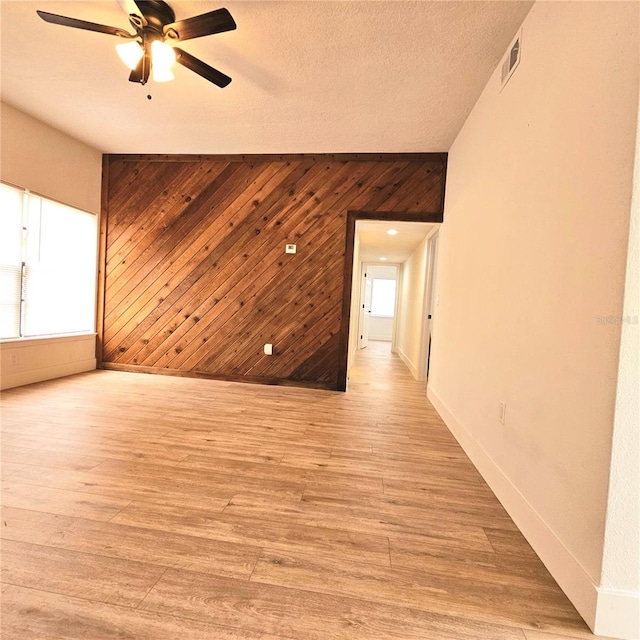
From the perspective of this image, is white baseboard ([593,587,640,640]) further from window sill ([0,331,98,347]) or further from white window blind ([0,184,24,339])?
white window blind ([0,184,24,339])

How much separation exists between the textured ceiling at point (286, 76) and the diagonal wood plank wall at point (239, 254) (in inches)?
12.4

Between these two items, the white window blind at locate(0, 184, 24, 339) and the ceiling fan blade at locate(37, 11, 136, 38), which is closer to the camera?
the ceiling fan blade at locate(37, 11, 136, 38)

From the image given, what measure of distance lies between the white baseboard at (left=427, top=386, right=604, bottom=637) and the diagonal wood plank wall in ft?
7.16

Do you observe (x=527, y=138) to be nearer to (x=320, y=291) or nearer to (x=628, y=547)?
(x=628, y=547)

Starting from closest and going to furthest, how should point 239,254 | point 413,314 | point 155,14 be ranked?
point 155,14 < point 239,254 < point 413,314

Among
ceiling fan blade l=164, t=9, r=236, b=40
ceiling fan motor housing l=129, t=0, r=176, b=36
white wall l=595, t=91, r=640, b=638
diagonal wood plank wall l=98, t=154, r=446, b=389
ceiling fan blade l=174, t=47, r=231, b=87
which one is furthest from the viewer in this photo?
diagonal wood plank wall l=98, t=154, r=446, b=389

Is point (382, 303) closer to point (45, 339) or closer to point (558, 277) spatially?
point (45, 339)

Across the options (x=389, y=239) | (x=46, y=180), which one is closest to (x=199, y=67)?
(x=46, y=180)

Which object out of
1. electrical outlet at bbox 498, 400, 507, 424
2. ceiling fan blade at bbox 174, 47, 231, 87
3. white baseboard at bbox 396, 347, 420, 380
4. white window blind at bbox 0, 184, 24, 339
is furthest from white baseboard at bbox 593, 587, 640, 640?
white window blind at bbox 0, 184, 24, 339

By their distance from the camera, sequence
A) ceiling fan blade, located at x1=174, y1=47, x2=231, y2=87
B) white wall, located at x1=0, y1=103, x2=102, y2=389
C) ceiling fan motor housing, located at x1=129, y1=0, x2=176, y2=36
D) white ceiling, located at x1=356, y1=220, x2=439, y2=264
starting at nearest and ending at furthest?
ceiling fan motor housing, located at x1=129, y1=0, x2=176, y2=36
ceiling fan blade, located at x1=174, y1=47, x2=231, y2=87
white wall, located at x1=0, y1=103, x2=102, y2=389
white ceiling, located at x1=356, y1=220, x2=439, y2=264

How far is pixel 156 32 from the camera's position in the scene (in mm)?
2016

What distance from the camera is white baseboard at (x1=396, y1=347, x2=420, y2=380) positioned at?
4.93 m

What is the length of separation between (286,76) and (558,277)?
94.2 inches

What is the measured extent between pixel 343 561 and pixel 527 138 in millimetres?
2189
